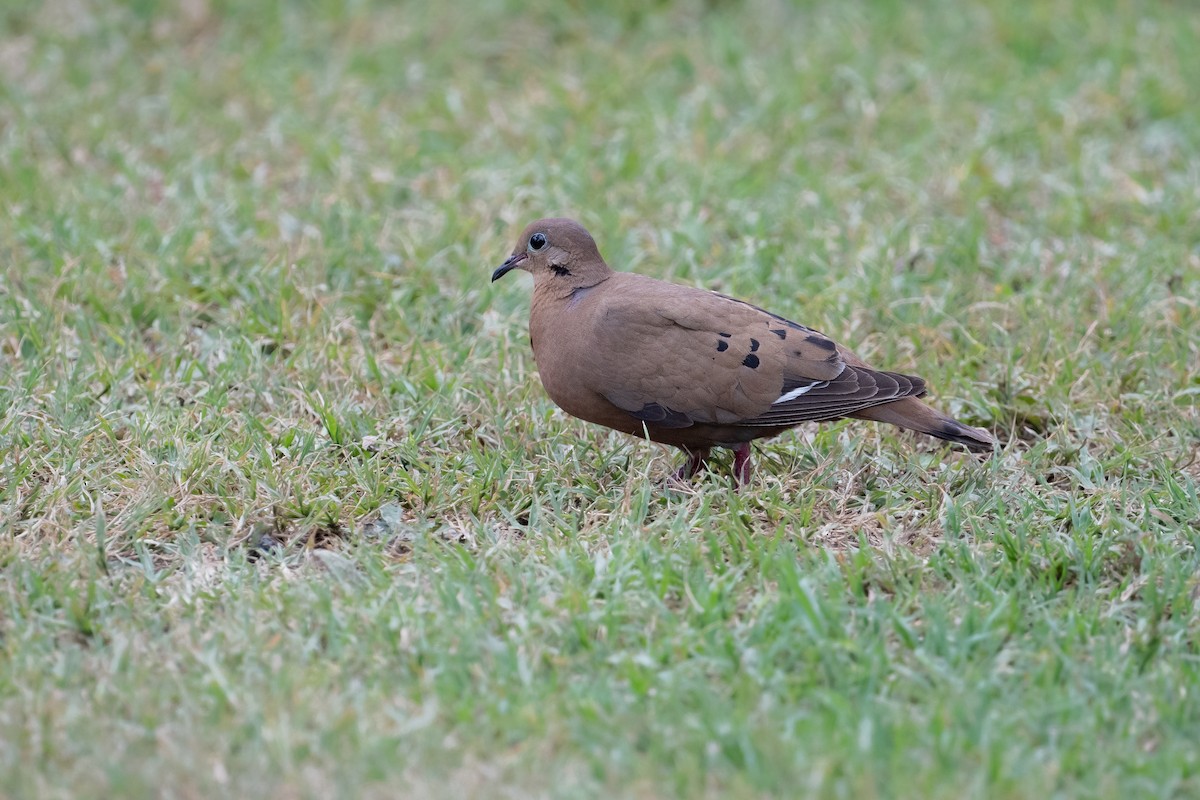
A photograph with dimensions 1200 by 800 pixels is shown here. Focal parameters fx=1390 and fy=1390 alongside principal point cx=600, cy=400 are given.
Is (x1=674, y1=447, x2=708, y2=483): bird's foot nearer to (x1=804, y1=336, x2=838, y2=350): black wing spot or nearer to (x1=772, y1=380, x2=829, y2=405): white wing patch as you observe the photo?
(x1=772, y1=380, x2=829, y2=405): white wing patch

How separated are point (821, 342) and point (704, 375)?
0.45 meters

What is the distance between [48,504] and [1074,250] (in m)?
4.25

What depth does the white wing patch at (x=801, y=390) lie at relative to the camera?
14.2 feet

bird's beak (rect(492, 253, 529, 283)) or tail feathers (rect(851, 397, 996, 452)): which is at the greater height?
bird's beak (rect(492, 253, 529, 283))

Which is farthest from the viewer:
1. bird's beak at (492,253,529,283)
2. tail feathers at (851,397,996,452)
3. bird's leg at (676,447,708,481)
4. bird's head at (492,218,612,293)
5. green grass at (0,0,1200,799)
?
bird's beak at (492,253,529,283)

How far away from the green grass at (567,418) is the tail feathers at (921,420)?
18 cm

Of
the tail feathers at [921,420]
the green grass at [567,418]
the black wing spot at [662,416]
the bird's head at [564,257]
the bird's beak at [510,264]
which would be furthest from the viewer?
the bird's beak at [510,264]

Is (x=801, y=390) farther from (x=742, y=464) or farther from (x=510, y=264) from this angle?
(x=510, y=264)

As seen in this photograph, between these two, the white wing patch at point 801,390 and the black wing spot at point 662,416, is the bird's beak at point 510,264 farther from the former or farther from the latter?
the white wing patch at point 801,390

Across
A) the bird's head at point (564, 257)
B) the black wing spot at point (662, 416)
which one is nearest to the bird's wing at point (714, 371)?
the black wing spot at point (662, 416)

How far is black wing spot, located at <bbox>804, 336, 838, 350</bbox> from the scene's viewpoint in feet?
14.7

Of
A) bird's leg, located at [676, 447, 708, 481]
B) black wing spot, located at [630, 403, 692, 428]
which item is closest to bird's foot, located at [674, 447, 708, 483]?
bird's leg, located at [676, 447, 708, 481]

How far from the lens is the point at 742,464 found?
14.8 feet

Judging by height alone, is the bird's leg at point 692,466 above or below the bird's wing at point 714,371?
below
